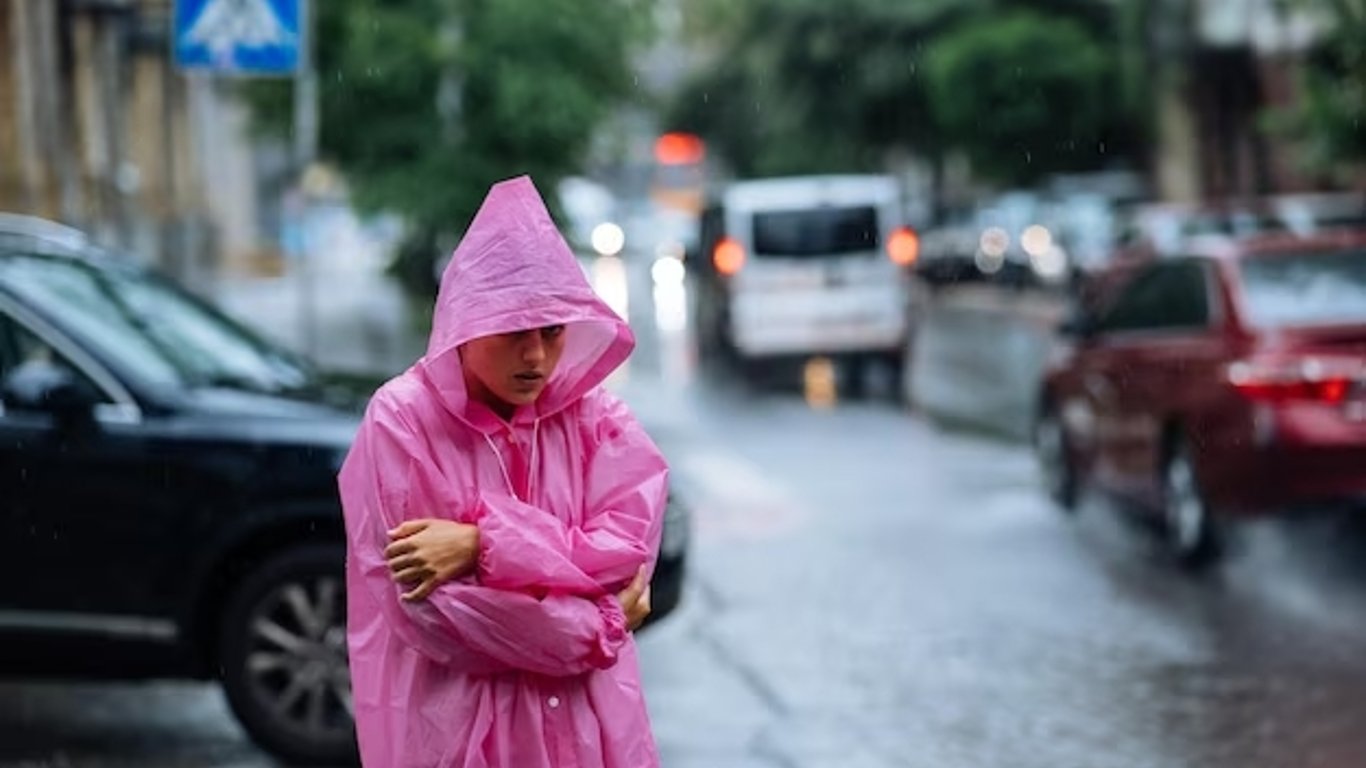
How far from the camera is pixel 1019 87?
143ft

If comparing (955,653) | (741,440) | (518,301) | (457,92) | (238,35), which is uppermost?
(457,92)

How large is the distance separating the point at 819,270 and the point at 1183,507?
39.9ft

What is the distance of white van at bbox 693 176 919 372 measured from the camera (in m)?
23.7

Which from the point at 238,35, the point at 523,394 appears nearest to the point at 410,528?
the point at 523,394

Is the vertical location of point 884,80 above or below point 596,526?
above

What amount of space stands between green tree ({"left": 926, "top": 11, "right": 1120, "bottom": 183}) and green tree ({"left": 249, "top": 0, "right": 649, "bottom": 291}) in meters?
19.9

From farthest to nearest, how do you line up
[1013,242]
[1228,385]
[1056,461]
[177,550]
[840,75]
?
1. [840,75]
2. [1013,242]
3. [1056,461]
4. [1228,385]
5. [177,550]

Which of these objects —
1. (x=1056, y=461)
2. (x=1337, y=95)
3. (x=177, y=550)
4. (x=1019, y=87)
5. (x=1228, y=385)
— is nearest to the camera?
(x=177, y=550)

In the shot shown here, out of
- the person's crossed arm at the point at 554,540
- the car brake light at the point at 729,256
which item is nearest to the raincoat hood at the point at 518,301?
the person's crossed arm at the point at 554,540

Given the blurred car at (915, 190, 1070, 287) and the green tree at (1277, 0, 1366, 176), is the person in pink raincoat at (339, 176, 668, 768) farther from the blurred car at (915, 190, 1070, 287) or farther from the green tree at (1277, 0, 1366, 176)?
the blurred car at (915, 190, 1070, 287)

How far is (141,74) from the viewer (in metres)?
37.4

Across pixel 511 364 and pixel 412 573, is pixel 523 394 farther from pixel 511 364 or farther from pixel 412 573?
pixel 412 573

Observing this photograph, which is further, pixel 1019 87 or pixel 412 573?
pixel 1019 87

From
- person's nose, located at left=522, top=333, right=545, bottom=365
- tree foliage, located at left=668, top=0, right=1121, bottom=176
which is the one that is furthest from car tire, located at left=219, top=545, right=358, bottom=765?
tree foliage, located at left=668, top=0, right=1121, bottom=176
